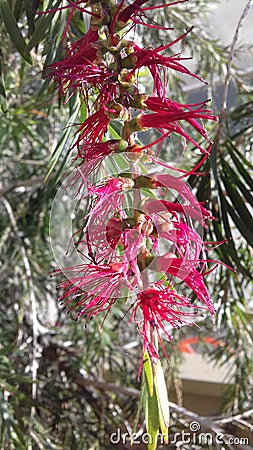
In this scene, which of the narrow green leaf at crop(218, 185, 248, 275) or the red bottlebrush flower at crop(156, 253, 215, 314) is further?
the narrow green leaf at crop(218, 185, 248, 275)

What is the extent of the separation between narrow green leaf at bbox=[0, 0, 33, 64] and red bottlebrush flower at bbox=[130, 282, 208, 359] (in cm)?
21

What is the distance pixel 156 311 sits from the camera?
12.5 inches

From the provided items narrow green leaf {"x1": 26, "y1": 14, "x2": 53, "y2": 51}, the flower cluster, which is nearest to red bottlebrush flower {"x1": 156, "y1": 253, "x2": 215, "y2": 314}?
the flower cluster

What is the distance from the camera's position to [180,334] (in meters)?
1.54

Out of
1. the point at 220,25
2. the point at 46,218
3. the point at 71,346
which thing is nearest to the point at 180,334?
the point at 71,346

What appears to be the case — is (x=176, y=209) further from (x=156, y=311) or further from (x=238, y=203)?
(x=238, y=203)

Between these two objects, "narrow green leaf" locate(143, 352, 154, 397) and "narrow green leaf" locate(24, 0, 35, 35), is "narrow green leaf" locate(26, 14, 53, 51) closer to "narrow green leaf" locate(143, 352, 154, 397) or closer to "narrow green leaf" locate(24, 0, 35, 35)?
"narrow green leaf" locate(24, 0, 35, 35)

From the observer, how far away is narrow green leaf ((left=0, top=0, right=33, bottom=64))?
43 centimetres

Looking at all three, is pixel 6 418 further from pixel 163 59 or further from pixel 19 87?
pixel 163 59

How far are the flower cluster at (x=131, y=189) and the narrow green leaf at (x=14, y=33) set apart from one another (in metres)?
0.12

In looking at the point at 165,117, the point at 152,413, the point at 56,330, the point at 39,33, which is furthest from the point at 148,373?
the point at 56,330

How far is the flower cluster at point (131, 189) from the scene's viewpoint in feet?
0.93
